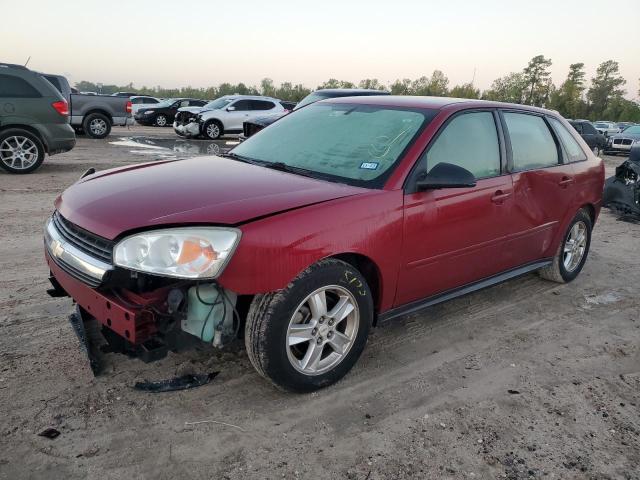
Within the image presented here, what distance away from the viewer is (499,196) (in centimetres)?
372

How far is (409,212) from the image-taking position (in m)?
3.09

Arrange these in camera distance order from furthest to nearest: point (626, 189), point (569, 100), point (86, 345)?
point (569, 100) < point (626, 189) < point (86, 345)

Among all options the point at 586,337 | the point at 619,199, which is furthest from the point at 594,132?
the point at 586,337

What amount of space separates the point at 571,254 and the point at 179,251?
13.1 ft

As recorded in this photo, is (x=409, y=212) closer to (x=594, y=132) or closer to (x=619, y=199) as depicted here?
(x=619, y=199)

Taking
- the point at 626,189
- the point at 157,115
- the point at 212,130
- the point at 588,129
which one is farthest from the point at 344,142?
the point at 157,115

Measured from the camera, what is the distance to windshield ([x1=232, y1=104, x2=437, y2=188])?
3189 millimetres

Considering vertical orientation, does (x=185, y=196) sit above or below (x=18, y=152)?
above

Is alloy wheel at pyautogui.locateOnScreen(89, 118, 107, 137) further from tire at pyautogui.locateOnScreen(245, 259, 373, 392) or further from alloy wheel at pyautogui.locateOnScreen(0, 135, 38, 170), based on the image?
tire at pyautogui.locateOnScreen(245, 259, 373, 392)

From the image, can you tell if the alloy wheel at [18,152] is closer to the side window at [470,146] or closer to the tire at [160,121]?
the side window at [470,146]

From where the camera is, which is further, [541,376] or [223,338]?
[541,376]

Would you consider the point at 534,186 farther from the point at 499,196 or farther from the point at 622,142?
the point at 622,142

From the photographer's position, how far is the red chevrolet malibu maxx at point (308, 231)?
8.16 ft

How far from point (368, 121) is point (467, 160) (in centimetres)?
72
